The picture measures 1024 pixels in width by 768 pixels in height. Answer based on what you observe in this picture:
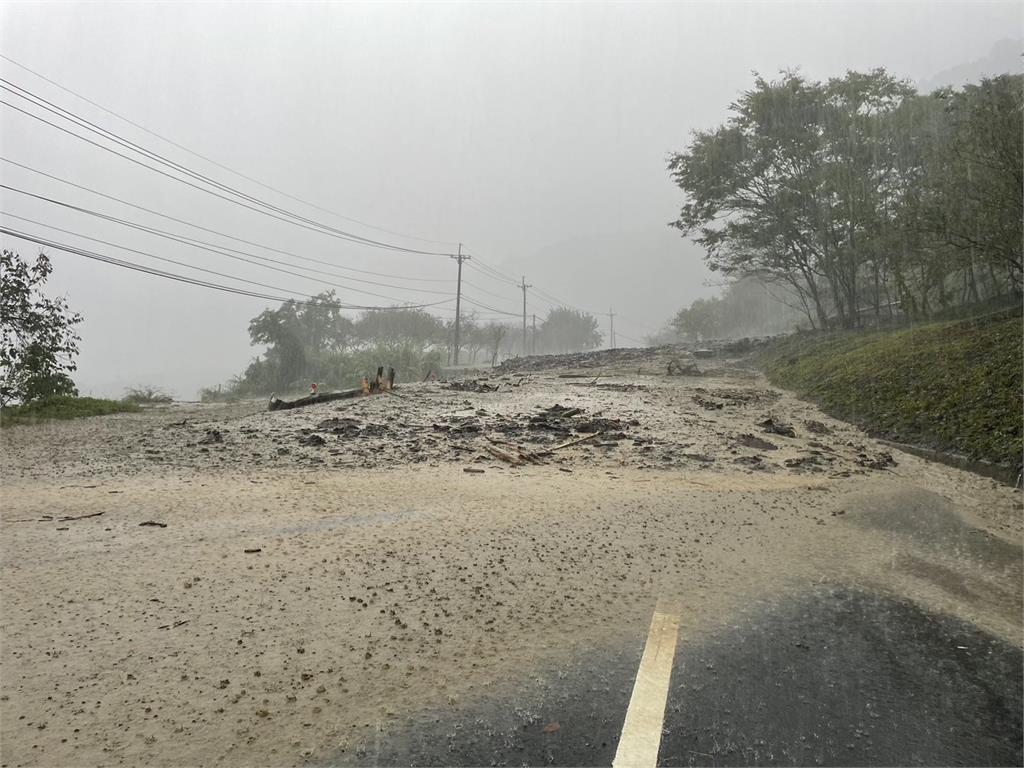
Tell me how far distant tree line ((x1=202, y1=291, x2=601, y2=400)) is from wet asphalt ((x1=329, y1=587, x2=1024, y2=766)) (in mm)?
28353

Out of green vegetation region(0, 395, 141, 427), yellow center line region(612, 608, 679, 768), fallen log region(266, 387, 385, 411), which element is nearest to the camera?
yellow center line region(612, 608, 679, 768)

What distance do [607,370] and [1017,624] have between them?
817 inches

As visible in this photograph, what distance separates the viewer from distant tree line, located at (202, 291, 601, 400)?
40.6 metres

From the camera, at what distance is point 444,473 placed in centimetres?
736

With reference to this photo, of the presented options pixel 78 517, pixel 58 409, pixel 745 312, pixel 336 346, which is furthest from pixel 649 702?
pixel 745 312

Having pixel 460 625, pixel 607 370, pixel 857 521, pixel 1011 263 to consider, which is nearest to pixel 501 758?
pixel 460 625

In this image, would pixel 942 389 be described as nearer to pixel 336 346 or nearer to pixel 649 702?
pixel 649 702

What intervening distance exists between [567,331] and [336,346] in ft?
193

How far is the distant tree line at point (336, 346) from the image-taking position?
4059 cm

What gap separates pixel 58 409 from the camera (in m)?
13.5

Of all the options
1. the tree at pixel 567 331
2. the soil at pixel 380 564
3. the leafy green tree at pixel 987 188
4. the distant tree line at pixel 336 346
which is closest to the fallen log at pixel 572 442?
the soil at pixel 380 564

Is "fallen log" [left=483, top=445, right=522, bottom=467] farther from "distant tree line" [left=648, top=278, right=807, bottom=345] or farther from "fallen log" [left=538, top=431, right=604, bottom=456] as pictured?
"distant tree line" [left=648, top=278, right=807, bottom=345]

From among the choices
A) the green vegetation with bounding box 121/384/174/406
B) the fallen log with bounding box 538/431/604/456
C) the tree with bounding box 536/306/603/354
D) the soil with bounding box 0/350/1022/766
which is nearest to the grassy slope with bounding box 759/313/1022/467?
the soil with bounding box 0/350/1022/766

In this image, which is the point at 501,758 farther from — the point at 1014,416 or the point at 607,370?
the point at 607,370
